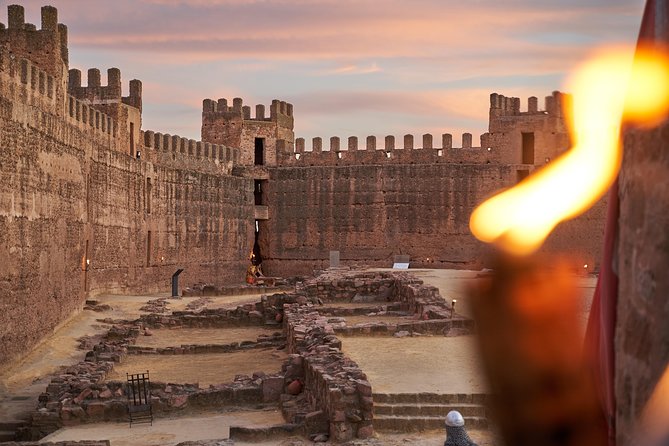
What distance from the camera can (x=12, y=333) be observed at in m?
19.9

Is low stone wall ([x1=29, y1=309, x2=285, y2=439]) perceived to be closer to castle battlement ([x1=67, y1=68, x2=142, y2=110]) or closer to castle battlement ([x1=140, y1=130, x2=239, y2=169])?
castle battlement ([x1=67, y1=68, x2=142, y2=110])

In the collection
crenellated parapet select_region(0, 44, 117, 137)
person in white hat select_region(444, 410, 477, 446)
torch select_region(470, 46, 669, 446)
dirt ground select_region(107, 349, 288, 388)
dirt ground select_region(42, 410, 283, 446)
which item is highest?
crenellated parapet select_region(0, 44, 117, 137)

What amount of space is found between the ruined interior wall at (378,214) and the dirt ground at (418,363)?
71.1ft

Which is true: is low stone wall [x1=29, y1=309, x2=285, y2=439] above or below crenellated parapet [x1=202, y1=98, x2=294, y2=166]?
below

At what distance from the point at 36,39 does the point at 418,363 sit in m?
17.7

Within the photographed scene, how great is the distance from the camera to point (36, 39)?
2834cm

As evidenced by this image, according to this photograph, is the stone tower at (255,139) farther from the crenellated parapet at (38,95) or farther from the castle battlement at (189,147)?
the crenellated parapet at (38,95)

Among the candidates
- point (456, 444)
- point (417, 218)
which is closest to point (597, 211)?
point (417, 218)

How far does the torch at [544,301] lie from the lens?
2.52 meters

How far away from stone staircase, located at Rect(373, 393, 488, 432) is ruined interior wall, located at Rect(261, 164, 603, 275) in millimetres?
27077

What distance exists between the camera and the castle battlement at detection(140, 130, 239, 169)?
38.8 metres

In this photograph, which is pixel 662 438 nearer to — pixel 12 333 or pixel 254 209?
pixel 12 333

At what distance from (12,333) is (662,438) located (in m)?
19.1

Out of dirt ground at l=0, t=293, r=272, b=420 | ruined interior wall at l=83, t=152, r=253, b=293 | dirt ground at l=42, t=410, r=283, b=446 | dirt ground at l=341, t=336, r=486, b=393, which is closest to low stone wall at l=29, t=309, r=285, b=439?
dirt ground at l=42, t=410, r=283, b=446
